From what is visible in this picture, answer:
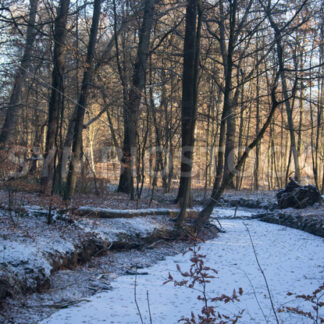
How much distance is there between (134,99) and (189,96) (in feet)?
5.87

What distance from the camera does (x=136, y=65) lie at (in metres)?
13.2

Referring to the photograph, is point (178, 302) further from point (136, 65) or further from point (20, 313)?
point (136, 65)

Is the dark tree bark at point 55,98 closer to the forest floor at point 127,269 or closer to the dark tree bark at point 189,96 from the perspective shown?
the forest floor at point 127,269

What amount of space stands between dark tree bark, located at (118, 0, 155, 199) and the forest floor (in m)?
3.72

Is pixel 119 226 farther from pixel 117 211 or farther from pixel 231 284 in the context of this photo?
pixel 231 284

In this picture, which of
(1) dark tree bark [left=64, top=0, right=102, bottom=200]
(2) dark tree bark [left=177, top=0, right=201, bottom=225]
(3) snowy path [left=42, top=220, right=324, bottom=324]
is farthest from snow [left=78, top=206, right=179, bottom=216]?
(3) snowy path [left=42, top=220, right=324, bottom=324]

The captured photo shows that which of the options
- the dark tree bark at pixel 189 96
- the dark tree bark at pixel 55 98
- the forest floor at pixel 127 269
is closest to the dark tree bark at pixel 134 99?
the dark tree bark at pixel 189 96

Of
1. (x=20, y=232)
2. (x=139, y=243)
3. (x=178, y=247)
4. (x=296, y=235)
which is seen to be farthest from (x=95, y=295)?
(x=296, y=235)

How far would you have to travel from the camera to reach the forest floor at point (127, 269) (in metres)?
4.23

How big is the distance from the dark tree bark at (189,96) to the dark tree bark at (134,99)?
5.38 feet

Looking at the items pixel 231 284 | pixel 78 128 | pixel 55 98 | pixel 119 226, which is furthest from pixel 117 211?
pixel 231 284

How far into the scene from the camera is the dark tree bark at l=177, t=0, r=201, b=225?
367 inches

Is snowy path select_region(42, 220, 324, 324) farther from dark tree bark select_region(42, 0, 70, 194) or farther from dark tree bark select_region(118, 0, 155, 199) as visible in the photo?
dark tree bark select_region(118, 0, 155, 199)

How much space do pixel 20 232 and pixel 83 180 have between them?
7.22 meters
